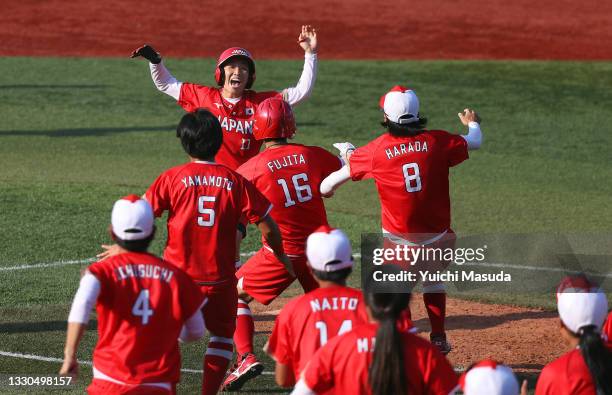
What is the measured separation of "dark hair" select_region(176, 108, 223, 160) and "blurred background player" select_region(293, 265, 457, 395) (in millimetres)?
2323

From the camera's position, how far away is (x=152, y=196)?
7.33 meters

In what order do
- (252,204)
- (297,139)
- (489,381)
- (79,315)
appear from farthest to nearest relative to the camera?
(297,139) < (252,204) < (79,315) < (489,381)

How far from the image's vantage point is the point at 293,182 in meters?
8.52

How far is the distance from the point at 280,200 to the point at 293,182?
0.17 meters

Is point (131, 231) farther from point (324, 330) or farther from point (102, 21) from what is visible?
point (102, 21)

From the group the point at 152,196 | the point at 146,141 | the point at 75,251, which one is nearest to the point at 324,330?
the point at 152,196

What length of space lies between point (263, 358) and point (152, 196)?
217 centimetres

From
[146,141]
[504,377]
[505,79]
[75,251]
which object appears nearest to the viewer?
[504,377]

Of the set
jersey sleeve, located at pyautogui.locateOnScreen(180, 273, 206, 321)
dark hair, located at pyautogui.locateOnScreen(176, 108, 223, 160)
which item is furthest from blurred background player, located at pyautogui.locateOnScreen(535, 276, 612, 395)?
dark hair, located at pyautogui.locateOnScreen(176, 108, 223, 160)

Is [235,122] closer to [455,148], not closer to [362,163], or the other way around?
[362,163]

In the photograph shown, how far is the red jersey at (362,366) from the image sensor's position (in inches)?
209

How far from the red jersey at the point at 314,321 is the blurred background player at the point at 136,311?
1.72ft

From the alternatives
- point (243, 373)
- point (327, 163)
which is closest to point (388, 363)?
point (243, 373)

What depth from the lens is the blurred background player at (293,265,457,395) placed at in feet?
17.4
